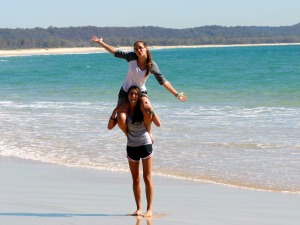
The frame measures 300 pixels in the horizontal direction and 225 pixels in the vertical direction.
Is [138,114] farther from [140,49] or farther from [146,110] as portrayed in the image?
[140,49]

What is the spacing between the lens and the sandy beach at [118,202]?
7.19 m

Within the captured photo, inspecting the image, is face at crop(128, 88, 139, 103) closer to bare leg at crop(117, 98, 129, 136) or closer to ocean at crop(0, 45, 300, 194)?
bare leg at crop(117, 98, 129, 136)

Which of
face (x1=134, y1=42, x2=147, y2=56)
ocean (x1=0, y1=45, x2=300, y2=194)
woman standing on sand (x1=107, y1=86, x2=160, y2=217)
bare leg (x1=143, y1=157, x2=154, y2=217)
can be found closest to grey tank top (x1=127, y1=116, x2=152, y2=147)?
woman standing on sand (x1=107, y1=86, x2=160, y2=217)

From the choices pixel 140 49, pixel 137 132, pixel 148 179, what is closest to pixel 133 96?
pixel 137 132

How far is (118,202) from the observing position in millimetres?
8109

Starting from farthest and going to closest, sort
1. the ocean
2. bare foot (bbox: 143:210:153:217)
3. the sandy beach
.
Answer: the ocean, bare foot (bbox: 143:210:153:217), the sandy beach

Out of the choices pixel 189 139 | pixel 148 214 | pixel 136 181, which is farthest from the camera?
pixel 189 139

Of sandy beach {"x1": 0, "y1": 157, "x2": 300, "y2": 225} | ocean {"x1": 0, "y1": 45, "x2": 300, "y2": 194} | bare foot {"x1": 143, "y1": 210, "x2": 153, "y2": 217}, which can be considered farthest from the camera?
ocean {"x1": 0, "y1": 45, "x2": 300, "y2": 194}

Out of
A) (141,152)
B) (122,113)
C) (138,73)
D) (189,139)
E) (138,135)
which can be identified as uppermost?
(138,73)

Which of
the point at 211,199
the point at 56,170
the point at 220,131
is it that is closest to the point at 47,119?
the point at 220,131

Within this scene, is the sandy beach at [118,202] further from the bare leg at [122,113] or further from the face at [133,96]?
the face at [133,96]

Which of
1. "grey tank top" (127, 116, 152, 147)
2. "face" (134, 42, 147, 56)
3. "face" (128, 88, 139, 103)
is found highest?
"face" (134, 42, 147, 56)

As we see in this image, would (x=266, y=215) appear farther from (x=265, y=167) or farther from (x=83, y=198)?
(x=265, y=167)

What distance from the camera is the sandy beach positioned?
7.19 m
